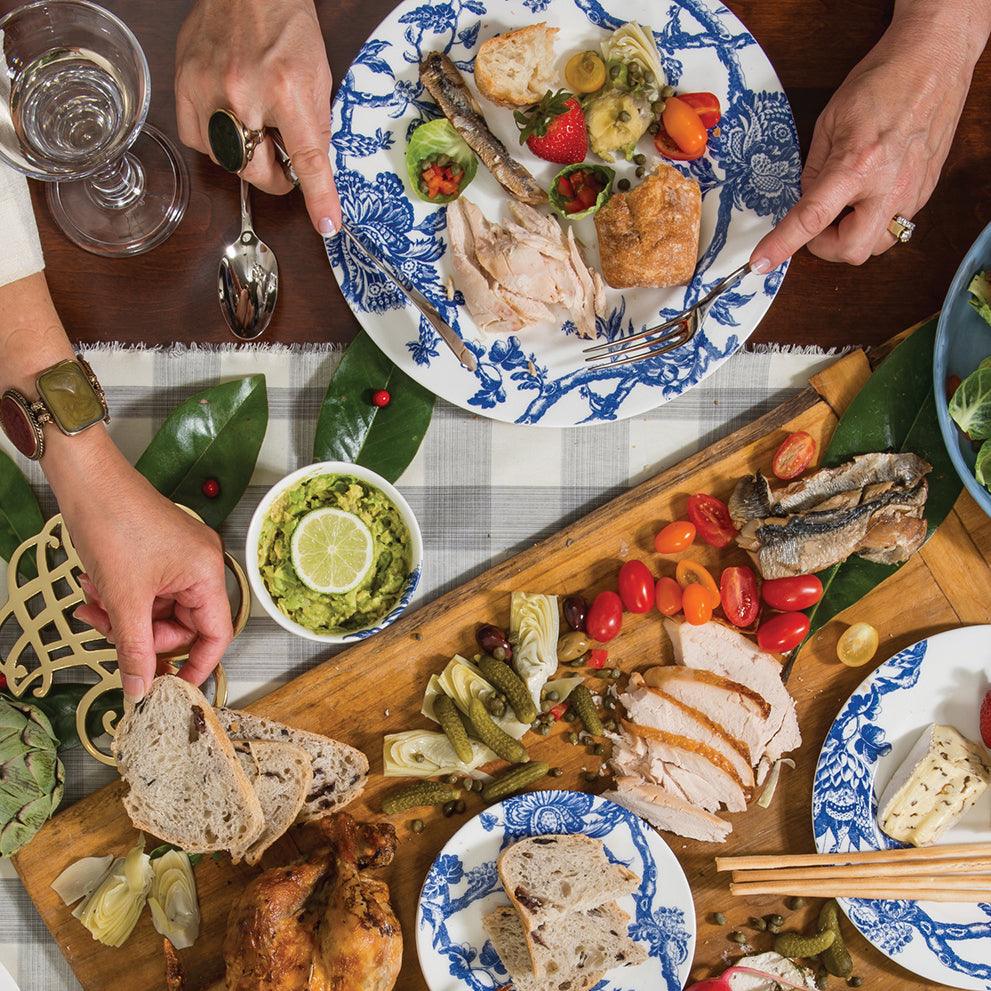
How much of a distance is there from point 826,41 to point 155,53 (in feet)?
6.43

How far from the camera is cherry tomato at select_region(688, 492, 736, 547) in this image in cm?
297

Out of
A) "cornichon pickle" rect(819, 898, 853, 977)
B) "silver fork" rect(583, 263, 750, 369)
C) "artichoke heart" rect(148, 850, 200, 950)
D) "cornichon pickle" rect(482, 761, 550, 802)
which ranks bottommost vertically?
"cornichon pickle" rect(819, 898, 853, 977)

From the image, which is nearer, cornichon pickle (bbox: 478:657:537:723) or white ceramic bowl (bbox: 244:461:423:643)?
white ceramic bowl (bbox: 244:461:423:643)

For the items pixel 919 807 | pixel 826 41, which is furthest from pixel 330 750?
pixel 826 41

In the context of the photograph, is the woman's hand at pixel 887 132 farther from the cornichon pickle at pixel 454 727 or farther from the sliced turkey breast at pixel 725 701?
the cornichon pickle at pixel 454 727

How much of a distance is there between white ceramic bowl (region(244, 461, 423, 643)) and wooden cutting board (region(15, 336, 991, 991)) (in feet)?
Answer: 0.61

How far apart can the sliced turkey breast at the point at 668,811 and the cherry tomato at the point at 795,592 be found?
2.19 ft

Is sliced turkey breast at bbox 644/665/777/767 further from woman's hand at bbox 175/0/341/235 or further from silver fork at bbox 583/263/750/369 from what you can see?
woman's hand at bbox 175/0/341/235

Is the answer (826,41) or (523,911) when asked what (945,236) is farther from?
(523,911)

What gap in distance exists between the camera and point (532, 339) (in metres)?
2.87

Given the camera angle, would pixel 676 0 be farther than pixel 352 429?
No

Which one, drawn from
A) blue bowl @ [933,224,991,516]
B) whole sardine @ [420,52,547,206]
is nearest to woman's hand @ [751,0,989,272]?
blue bowl @ [933,224,991,516]

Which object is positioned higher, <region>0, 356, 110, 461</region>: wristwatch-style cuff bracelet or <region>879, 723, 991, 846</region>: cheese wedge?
<region>0, 356, 110, 461</region>: wristwatch-style cuff bracelet

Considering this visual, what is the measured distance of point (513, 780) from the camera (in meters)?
2.95
